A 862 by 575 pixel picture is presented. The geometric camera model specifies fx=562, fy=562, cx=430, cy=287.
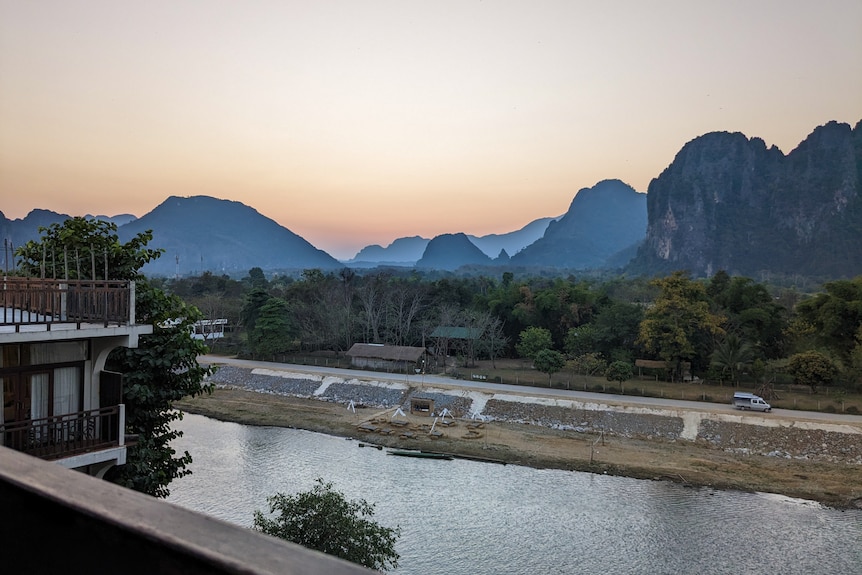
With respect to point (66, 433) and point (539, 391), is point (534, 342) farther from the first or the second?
point (66, 433)

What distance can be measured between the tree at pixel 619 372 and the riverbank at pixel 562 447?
539cm

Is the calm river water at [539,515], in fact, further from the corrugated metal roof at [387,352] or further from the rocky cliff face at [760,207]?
the rocky cliff face at [760,207]

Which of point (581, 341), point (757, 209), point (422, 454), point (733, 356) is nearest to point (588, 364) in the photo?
point (581, 341)

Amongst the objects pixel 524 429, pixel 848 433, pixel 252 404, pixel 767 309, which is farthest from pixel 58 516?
pixel 767 309

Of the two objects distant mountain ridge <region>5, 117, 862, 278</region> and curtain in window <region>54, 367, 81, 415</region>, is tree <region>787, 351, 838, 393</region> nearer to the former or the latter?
curtain in window <region>54, 367, 81, 415</region>

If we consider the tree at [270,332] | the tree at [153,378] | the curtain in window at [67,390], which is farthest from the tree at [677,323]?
Answer: the curtain in window at [67,390]

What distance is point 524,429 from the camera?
23.8 meters

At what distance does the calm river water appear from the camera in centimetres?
1298

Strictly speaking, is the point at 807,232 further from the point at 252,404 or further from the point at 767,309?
the point at 252,404

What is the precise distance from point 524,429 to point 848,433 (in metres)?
12.0

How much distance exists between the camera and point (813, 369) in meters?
25.9

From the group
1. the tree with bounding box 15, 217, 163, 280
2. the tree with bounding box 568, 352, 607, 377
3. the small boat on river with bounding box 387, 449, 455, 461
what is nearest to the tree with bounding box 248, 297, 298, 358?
the small boat on river with bounding box 387, 449, 455, 461

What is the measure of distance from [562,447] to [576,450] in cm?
57

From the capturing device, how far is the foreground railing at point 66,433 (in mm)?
6633
